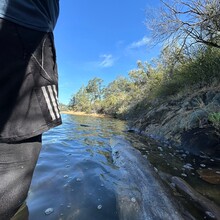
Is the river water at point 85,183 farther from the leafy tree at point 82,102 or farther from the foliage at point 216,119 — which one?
the leafy tree at point 82,102

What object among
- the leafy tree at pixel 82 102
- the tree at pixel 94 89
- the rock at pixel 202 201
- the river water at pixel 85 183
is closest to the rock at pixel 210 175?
the river water at pixel 85 183

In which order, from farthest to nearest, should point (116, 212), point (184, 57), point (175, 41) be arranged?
point (184, 57)
point (175, 41)
point (116, 212)

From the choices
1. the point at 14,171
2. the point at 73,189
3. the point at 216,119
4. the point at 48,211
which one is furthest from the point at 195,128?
the point at 14,171

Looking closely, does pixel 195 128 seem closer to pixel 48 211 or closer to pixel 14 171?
pixel 48 211

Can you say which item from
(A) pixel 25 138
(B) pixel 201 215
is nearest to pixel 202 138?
(B) pixel 201 215

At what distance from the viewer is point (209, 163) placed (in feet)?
11.3

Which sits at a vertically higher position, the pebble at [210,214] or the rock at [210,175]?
the pebble at [210,214]

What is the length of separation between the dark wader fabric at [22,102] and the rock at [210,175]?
8.04 ft

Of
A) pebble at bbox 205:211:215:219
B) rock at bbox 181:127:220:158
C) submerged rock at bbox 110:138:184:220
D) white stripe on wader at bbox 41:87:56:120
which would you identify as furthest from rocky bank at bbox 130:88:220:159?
white stripe on wader at bbox 41:87:56:120

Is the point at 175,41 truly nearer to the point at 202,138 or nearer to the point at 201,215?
the point at 202,138

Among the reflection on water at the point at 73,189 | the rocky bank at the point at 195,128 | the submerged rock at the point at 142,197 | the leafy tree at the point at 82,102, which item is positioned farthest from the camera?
the leafy tree at the point at 82,102

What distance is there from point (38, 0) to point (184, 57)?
9.05 m

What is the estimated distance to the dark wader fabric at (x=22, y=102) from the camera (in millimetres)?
941

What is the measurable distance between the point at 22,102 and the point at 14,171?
0.40 m
